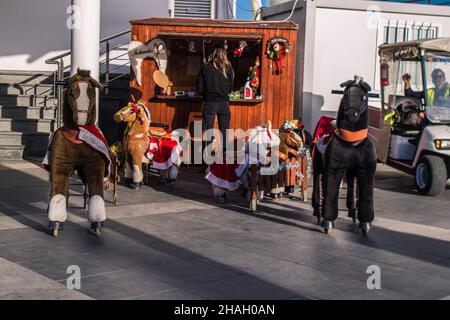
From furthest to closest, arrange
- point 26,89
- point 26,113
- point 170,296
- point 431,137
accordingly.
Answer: point 26,89, point 26,113, point 431,137, point 170,296

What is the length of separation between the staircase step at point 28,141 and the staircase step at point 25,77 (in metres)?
1.97

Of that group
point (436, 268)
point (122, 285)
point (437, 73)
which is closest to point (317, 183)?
point (436, 268)

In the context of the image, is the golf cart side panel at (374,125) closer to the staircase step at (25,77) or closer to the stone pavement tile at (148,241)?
the stone pavement tile at (148,241)

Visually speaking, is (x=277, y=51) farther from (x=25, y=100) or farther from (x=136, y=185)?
(x=25, y=100)

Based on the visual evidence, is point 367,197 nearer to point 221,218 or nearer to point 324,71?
point 221,218

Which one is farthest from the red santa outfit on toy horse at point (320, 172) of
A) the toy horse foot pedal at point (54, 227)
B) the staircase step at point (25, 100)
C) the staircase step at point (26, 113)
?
the staircase step at point (25, 100)

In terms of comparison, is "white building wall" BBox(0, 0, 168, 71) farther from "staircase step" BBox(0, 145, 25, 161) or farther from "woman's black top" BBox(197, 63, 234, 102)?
"woman's black top" BBox(197, 63, 234, 102)

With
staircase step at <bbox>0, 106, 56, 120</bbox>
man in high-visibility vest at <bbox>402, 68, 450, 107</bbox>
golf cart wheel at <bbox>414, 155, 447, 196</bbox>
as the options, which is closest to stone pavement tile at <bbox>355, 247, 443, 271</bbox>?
golf cart wheel at <bbox>414, 155, 447, 196</bbox>

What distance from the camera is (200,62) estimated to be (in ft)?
45.5

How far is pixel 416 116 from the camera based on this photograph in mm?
11469

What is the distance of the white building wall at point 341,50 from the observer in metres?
13.6

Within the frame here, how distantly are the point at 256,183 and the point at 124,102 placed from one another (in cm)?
667

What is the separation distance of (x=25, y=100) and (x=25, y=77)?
76 centimetres

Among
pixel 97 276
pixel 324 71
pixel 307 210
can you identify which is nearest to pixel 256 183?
pixel 307 210
